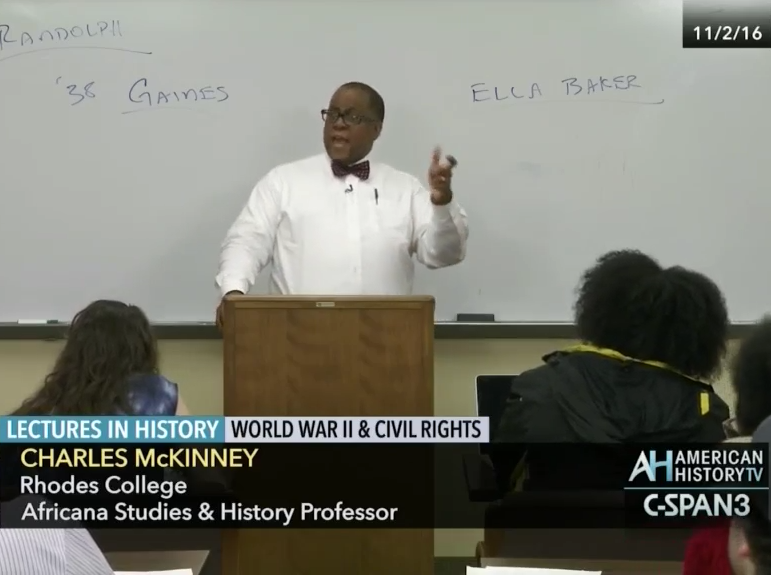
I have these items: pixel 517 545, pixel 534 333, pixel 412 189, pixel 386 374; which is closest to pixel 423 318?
pixel 386 374

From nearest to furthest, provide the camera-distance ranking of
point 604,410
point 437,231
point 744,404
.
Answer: point 744,404 < point 604,410 < point 437,231

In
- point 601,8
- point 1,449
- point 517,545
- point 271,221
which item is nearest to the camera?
point 517,545

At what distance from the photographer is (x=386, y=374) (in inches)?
88.1

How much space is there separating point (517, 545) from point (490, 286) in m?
1.62

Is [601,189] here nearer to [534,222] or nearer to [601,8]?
[534,222]

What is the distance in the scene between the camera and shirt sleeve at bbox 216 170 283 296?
2.83 metres

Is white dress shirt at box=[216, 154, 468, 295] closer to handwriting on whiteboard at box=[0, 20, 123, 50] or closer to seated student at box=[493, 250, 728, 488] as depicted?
handwriting on whiteboard at box=[0, 20, 123, 50]

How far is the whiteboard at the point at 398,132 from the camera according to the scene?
127 inches

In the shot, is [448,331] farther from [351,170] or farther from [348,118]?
[348,118]

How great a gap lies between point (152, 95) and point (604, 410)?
208 centimetres

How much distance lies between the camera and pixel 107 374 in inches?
89.1

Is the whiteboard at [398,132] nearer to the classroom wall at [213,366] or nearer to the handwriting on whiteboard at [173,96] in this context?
the handwriting on whiteboard at [173,96]

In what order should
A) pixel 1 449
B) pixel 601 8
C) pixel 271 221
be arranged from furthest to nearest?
pixel 601 8
pixel 271 221
pixel 1 449

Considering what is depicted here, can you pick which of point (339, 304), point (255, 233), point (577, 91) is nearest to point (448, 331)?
point (255, 233)
